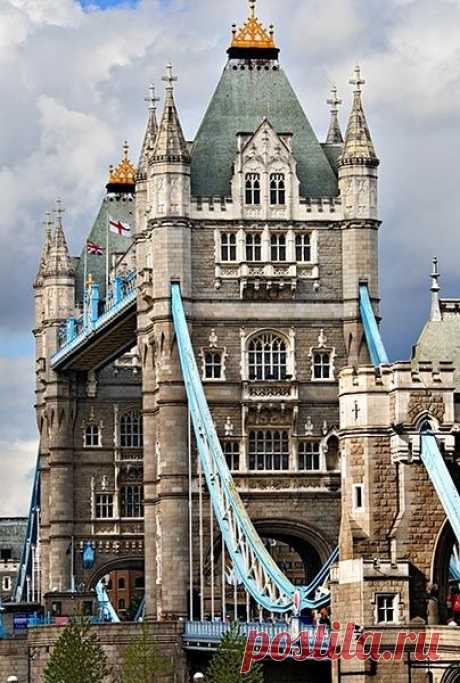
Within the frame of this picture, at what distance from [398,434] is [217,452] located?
21.6 meters

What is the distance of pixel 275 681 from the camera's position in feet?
347

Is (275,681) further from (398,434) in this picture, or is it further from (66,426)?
(66,426)

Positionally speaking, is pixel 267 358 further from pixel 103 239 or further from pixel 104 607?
pixel 103 239

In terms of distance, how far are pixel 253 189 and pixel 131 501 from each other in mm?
31550

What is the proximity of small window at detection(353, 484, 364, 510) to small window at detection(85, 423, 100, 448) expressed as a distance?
54.7 m

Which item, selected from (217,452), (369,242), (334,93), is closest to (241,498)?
(217,452)

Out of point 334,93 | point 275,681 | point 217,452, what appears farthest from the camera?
point 334,93

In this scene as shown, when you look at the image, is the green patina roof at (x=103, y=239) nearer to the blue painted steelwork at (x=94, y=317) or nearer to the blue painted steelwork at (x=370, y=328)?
the blue painted steelwork at (x=94, y=317)

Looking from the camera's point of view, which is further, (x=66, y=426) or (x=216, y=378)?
(x=66, y=426)

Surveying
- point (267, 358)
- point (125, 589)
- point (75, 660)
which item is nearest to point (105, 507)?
point (267, 358)

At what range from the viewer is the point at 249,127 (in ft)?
401

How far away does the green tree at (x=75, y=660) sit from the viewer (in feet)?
325

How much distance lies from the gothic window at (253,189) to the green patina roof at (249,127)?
0.88 metres

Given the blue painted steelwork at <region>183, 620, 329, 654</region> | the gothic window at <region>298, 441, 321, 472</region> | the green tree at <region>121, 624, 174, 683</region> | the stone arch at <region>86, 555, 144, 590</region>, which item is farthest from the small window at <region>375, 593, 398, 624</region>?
the stone arch at <region>86, 555, 144, 590</region>
